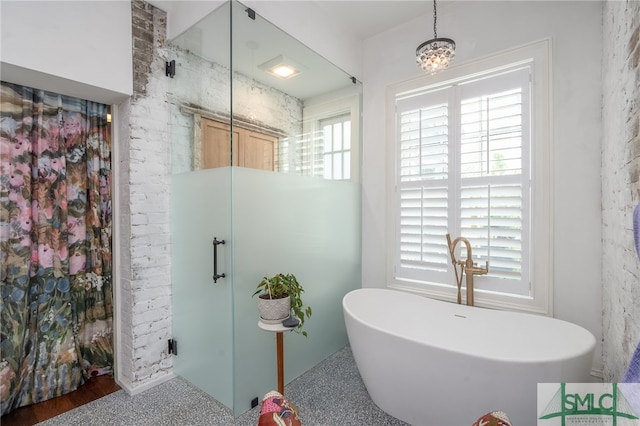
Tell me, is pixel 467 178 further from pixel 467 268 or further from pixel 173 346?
pixel 173 346

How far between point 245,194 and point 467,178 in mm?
1690

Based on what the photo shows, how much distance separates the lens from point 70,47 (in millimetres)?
1826

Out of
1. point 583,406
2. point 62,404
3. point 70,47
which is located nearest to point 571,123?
point 583,406

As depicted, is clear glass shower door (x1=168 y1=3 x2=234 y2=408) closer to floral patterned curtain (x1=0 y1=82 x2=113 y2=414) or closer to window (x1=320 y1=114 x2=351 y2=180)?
floral patterned curtain (x1=0 y1=82 x2=113 y2=414)

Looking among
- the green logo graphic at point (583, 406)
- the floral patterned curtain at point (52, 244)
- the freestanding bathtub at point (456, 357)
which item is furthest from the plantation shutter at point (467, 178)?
the floral patterned curtain at point (52, 244)

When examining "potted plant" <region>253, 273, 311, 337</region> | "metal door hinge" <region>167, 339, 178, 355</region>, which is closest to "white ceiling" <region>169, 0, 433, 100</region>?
"potted plant" <region>253, 273, 311, 337</region>

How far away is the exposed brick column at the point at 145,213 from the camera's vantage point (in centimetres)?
214

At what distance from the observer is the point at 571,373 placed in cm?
138

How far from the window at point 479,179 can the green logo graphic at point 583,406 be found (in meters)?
0.67

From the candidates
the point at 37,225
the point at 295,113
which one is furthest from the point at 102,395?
the point at 295,113

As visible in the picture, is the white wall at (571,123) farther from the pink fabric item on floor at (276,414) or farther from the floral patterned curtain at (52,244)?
the floral patterned curtain at (52,244)

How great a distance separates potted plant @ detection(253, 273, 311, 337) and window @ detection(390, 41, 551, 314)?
116 centimetres

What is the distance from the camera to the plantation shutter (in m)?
2.16

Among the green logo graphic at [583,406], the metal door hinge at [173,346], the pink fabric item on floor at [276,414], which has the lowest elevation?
the metal door hinge at [173,346]
